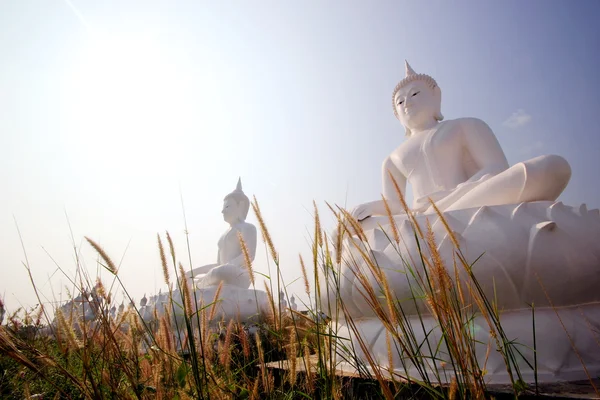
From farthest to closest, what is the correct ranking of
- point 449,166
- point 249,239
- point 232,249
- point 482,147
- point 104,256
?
point 232,249, point 249,239, point 449,166, point 482,147, point 104,256

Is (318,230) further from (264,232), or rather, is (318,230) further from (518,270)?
(518,270)

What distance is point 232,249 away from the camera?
6992 mm

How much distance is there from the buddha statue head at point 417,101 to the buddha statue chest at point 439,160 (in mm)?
313

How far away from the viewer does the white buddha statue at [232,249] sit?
574 centimetres

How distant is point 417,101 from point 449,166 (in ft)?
3.01

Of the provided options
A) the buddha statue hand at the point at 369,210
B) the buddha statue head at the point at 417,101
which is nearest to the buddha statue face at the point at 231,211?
the buddha statue head at the point at 417,101

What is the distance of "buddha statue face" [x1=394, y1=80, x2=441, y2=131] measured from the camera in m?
4.04

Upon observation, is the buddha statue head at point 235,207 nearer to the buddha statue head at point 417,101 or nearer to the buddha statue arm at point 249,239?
the buddha statue arm at point 249,239

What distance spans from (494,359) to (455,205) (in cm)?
114

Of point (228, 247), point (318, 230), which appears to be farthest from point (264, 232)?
point (228, 247)

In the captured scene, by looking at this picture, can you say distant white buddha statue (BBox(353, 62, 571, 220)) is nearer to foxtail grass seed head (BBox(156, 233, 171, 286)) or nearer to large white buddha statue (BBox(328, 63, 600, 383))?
large white buddha statue (BBox(328, 63, 600, 383))

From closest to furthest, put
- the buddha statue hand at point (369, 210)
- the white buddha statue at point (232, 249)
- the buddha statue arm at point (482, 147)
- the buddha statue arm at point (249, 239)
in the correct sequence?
the buddha statue hand at point (369, 210)
the buddha statue arm at point (482, 147)
the white buddha statue at point (232, 249)
the buddha statue arm at point (249, 239)

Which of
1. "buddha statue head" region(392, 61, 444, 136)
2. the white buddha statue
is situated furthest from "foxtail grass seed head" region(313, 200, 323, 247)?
the white buddha statue

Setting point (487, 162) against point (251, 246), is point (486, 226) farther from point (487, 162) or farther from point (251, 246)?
point (251, 246)
